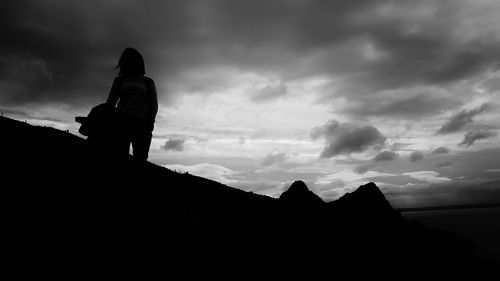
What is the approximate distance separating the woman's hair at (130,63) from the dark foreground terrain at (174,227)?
186 cm

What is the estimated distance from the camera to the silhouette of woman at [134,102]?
7508mm

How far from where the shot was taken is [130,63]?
760 centimetres

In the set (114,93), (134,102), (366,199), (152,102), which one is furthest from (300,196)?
(114,93)

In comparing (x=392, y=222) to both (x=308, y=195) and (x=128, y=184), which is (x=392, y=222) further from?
(x=128, y=184)

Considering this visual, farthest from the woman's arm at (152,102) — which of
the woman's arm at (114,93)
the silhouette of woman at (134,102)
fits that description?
the woman's arm at (114,93)

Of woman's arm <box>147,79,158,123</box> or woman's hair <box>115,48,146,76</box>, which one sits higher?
woman's hair <box>115,48,146,76</box>

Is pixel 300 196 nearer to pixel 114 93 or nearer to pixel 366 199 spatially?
pixel 366 199

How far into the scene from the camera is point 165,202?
694 centimetres

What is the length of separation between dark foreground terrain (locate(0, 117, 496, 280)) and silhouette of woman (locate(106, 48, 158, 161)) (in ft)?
1.70

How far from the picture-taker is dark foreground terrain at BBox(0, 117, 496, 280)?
493 centimetres

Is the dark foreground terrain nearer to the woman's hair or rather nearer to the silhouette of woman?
the silhouette of woman

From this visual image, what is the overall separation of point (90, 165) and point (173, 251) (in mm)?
3340

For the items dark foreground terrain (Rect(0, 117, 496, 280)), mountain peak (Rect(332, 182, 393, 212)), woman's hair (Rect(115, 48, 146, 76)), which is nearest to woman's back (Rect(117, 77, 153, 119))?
woman's hair (Rect(115, 48, 146, 76))

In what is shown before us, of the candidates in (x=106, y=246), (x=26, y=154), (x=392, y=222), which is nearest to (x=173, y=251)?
(x=106, y=246)
